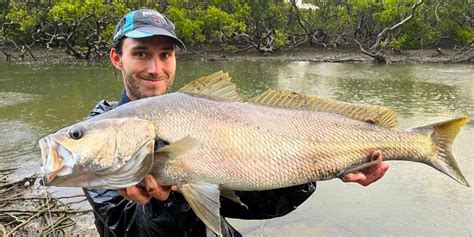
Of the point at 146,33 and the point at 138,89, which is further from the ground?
the point at 146,33

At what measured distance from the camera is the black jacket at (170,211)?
8.14ft

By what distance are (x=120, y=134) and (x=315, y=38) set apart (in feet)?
100

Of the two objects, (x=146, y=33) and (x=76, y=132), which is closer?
(x=76, y=132)

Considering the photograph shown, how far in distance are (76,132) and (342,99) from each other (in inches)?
492

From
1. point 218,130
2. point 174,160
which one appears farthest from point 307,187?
point 174,160

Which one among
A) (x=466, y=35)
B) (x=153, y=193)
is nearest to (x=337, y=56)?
(x=466, y=35)

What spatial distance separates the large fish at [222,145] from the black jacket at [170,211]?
0.97 ft

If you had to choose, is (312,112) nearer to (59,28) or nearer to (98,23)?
(98,23)

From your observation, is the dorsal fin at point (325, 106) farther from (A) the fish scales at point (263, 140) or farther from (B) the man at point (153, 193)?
(B) the man at point (153, 193)

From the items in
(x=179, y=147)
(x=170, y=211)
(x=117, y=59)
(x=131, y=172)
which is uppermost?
(x=117, y=59)

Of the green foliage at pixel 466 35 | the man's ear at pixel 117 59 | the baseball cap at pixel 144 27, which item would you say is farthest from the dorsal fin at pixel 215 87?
the green foliage at pixel 466 35

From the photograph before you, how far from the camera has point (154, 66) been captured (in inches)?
121

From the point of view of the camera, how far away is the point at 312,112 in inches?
103

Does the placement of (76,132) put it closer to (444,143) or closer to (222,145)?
(222,145)
